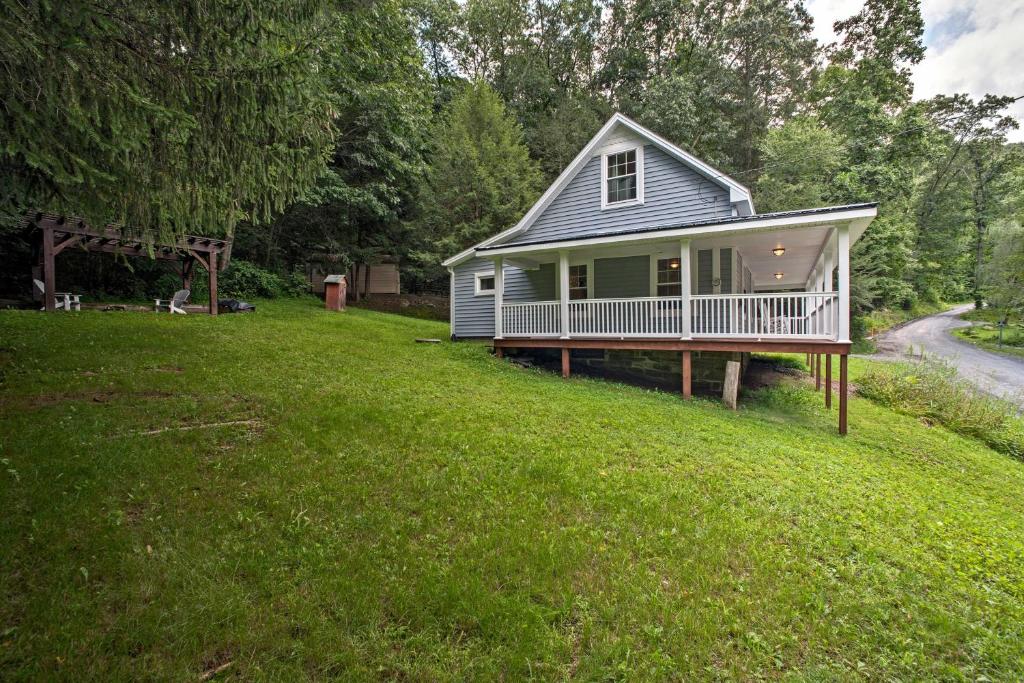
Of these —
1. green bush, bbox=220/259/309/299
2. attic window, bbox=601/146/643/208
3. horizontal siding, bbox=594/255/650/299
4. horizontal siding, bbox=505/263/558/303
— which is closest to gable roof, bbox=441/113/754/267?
attic window, bbox=601/146/643/208

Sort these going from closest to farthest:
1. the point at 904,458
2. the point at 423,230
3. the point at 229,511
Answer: the point at 229,511
the point at 904,458
the point at 423,230

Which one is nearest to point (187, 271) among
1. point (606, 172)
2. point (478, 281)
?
point (478, 281)

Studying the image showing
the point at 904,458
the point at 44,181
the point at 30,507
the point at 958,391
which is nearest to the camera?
the point at 30,507

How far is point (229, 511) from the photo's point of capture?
10.5 feet

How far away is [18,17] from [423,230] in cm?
1726

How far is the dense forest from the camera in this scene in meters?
4.18

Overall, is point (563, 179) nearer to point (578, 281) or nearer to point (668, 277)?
point (578, 281)

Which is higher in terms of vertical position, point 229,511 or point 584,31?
point 584,31

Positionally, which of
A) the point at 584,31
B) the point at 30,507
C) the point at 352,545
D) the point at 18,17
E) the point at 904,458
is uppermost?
the point at 584,31

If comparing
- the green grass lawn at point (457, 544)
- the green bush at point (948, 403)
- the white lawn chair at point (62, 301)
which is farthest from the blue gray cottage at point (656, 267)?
the white lawn chair at point (62, 301)

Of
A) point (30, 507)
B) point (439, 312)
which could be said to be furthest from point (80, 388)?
point (439, 312)

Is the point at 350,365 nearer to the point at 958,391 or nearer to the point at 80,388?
the point at 80,388

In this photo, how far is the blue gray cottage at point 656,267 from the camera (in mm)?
7867

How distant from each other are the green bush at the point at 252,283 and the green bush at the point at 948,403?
20.2 m
